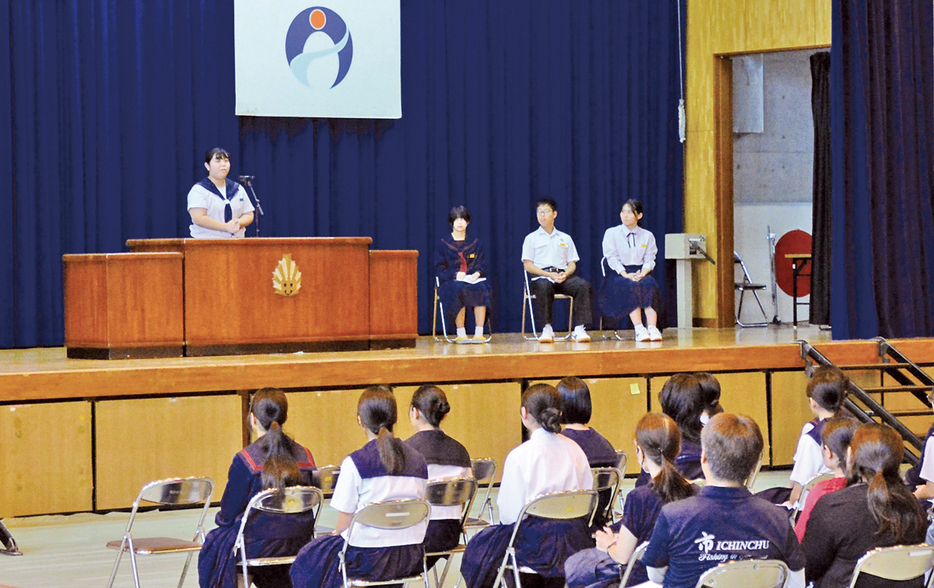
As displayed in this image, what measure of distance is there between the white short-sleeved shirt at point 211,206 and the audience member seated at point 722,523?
190 inches

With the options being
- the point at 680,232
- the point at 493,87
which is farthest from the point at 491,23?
the point at 680,232

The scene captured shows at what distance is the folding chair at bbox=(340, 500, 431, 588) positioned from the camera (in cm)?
355

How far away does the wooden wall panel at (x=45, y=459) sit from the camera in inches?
230

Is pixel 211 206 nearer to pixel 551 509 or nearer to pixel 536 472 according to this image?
pixel 536 472

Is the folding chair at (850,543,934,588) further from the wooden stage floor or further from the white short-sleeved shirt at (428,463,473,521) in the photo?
the wooden stage floor

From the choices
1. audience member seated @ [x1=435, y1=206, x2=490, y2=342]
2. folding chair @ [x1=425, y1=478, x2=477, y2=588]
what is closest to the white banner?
audience member seated @ [x1=435, y1=206, x2=490, y2=342]

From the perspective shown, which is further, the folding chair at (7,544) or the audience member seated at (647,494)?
the folding chair at (7,544)

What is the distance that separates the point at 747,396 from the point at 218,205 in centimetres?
371

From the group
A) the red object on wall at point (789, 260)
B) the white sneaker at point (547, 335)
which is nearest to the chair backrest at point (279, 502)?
the white sneaker at point (547, 335)

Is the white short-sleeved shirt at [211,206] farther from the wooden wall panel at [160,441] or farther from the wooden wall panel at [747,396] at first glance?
the wooden wall panel at [747,396]

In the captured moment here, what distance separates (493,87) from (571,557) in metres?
6.90

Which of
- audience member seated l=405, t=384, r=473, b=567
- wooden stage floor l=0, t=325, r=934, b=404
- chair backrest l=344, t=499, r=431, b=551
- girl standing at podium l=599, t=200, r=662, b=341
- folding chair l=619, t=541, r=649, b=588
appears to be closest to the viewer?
folding chair l=619, t=541, r=649, b=588

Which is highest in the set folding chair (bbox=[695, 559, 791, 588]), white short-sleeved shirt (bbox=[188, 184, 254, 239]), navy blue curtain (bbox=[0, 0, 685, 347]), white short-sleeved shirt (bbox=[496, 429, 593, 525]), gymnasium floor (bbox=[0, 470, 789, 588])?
navy blue curtain (bbox=[0, 0, 685, 347])

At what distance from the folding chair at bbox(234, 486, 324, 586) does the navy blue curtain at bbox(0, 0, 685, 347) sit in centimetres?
529
